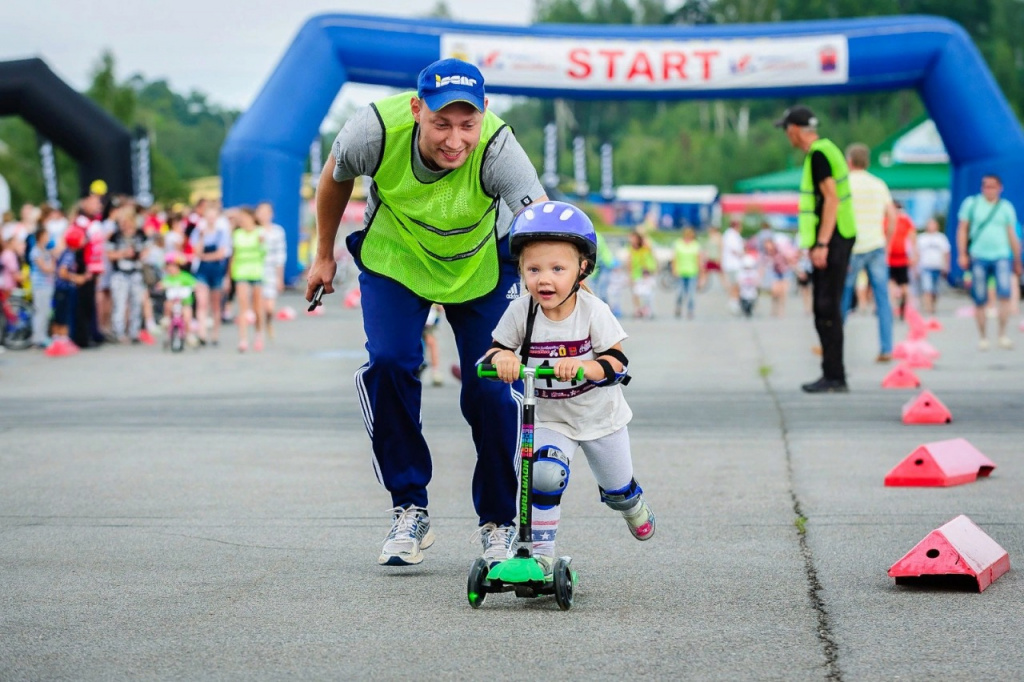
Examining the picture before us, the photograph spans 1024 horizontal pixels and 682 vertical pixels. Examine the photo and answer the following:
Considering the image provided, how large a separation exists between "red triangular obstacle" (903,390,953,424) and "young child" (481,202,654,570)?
205 inches

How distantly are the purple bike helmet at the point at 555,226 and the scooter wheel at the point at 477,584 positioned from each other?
1.03 m

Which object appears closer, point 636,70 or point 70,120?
point 636,70

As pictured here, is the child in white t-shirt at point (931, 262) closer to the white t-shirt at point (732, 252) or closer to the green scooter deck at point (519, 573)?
the white t-shirt at point (732, 252)

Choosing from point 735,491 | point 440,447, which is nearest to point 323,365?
point 440,447

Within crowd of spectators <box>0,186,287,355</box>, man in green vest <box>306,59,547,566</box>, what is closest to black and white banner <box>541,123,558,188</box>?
crowd of spectators <box>0,186,287,355</box>

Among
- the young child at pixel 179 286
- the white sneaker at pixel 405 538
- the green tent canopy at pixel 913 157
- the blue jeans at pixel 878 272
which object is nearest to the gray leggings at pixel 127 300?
the young child at pixel 179 286

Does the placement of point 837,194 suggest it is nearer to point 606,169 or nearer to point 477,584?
point 477,584

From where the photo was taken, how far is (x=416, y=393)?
5371 millimetres

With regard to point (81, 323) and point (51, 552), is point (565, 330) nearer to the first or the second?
point (51, 552)

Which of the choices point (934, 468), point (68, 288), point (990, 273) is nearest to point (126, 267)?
point (68, 288)

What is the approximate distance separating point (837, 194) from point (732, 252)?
14.9 meters

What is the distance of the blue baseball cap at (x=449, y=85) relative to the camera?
4789 millimetres

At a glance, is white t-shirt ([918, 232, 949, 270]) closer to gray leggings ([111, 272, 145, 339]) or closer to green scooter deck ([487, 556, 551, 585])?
gray leggings ([111, 272, 145, 339])

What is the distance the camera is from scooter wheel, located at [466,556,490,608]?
4602 mm
